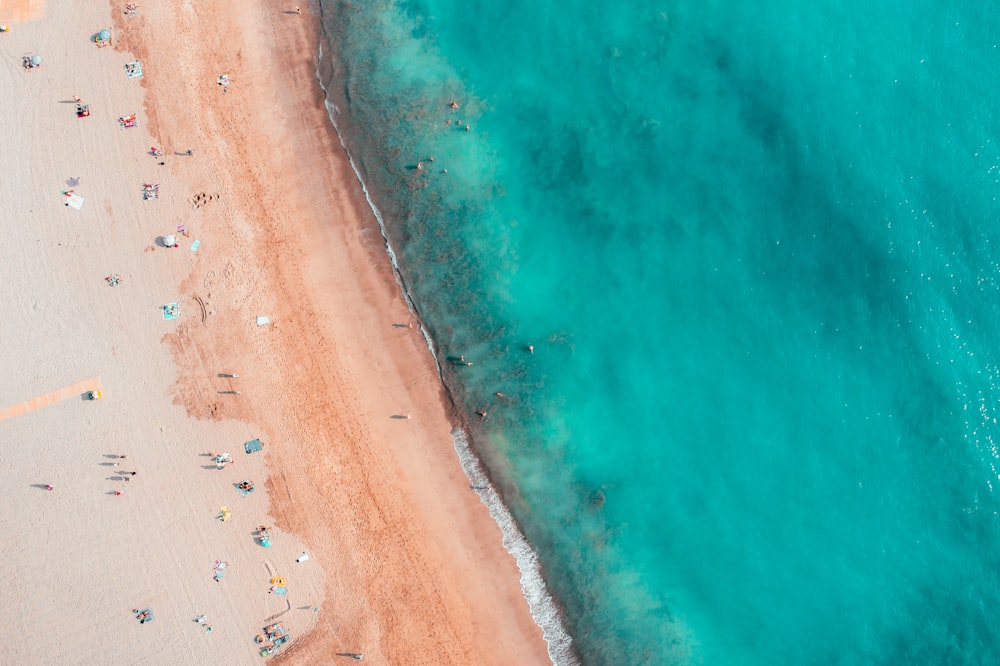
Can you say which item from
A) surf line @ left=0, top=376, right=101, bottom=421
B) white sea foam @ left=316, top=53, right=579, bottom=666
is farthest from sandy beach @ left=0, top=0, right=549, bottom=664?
white sea foam @ left=316, top=53, right=579, bottom=666

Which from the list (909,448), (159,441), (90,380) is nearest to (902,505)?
(909,448)

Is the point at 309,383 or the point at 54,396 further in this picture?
the point at 309,383

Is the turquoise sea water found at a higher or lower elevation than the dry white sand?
higher

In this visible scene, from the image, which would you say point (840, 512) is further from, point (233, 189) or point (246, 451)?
point (233, 189)

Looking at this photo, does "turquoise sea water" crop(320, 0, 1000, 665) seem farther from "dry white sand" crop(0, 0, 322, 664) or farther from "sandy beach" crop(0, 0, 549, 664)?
"dry white sand" crop(0, 0, 322, 664)

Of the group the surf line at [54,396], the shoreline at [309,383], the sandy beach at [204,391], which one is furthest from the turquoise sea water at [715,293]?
the surf line at [54,396]

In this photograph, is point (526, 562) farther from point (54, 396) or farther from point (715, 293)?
point (54, 396)

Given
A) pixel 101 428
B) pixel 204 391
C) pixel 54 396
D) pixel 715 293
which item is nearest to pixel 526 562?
pixel 715 293
